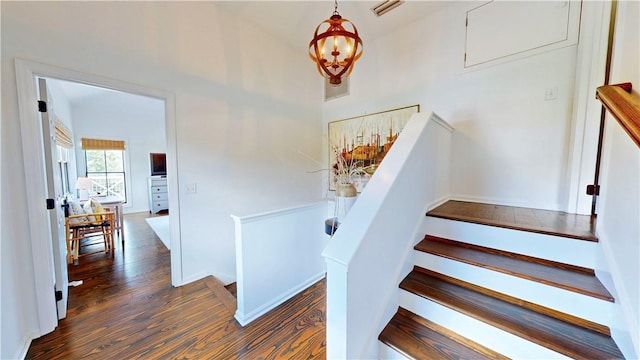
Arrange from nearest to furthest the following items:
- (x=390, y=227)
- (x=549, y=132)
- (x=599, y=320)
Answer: (x=599, y=320), (x=390, y=227), (x=549, y=132)

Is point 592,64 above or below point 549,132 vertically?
above

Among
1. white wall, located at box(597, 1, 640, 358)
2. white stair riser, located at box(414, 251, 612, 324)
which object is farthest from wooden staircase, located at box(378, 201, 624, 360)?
white wall, located at box(597, 1, 640, 358)

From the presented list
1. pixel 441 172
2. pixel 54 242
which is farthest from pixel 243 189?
pixel 441 172

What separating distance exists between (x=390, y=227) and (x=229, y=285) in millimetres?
2443

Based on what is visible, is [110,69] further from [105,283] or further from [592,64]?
[592,64]

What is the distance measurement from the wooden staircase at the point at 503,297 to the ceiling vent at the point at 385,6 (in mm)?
2525

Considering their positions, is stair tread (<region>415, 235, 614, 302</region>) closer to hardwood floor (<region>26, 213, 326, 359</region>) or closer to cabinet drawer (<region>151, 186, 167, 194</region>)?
hardwood floor (<region>26, 213, 326, 359</region>)

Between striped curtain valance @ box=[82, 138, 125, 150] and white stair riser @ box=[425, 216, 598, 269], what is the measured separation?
749 centimetres

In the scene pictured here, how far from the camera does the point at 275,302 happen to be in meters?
2.24

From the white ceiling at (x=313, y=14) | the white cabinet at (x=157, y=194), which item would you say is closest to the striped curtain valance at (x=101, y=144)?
the white cabinet at (x=157, y=194)

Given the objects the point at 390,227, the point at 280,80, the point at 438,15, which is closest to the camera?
the point at 390,227

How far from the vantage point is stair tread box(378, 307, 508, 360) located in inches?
42.7

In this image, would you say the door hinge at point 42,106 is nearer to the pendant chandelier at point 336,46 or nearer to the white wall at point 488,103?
the pendant chandelier at point 336,46

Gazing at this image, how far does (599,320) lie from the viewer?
1020 mm
